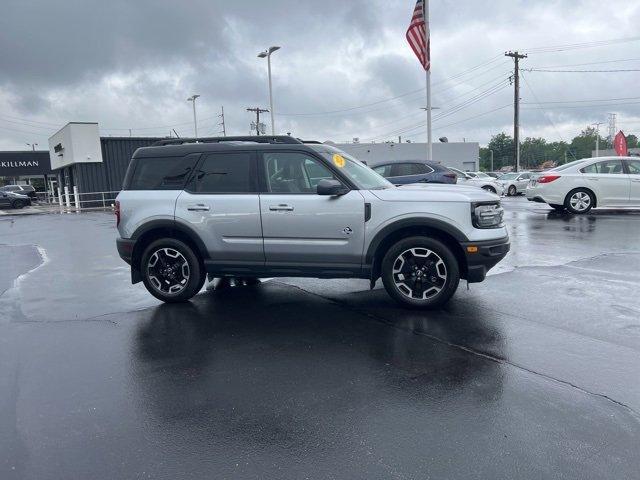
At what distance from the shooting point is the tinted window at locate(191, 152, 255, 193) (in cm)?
627

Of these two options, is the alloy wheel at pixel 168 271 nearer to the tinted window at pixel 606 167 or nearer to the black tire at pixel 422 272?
the black tire at pixel 422 272

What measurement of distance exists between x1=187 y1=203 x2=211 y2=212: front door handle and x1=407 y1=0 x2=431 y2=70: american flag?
52.0 ft

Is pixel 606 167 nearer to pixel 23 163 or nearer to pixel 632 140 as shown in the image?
pixel 23 163

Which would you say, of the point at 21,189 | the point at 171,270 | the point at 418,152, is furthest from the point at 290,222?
the point at 418,152

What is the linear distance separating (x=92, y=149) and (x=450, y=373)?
3428 centimetres

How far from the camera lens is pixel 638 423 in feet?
10.9

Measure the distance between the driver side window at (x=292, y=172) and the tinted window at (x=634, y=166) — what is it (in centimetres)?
1169

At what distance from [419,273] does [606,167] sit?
11063 millimetres

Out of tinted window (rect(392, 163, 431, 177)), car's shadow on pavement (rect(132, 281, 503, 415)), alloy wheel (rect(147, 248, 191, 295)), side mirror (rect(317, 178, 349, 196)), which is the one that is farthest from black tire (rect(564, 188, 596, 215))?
alloy wheel (rect(147, 248, 191, 295))

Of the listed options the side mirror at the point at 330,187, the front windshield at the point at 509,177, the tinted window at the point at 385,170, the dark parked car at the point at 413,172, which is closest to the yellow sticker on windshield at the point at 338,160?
the side mirror at the point at 330,187

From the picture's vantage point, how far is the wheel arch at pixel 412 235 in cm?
566

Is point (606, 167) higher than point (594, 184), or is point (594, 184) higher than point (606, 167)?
point (606, 167)

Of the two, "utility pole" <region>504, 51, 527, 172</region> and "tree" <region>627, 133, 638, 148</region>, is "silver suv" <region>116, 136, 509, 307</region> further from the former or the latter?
"tree" <region>627, 133, 638, 148</region>

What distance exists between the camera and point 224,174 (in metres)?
6.37
